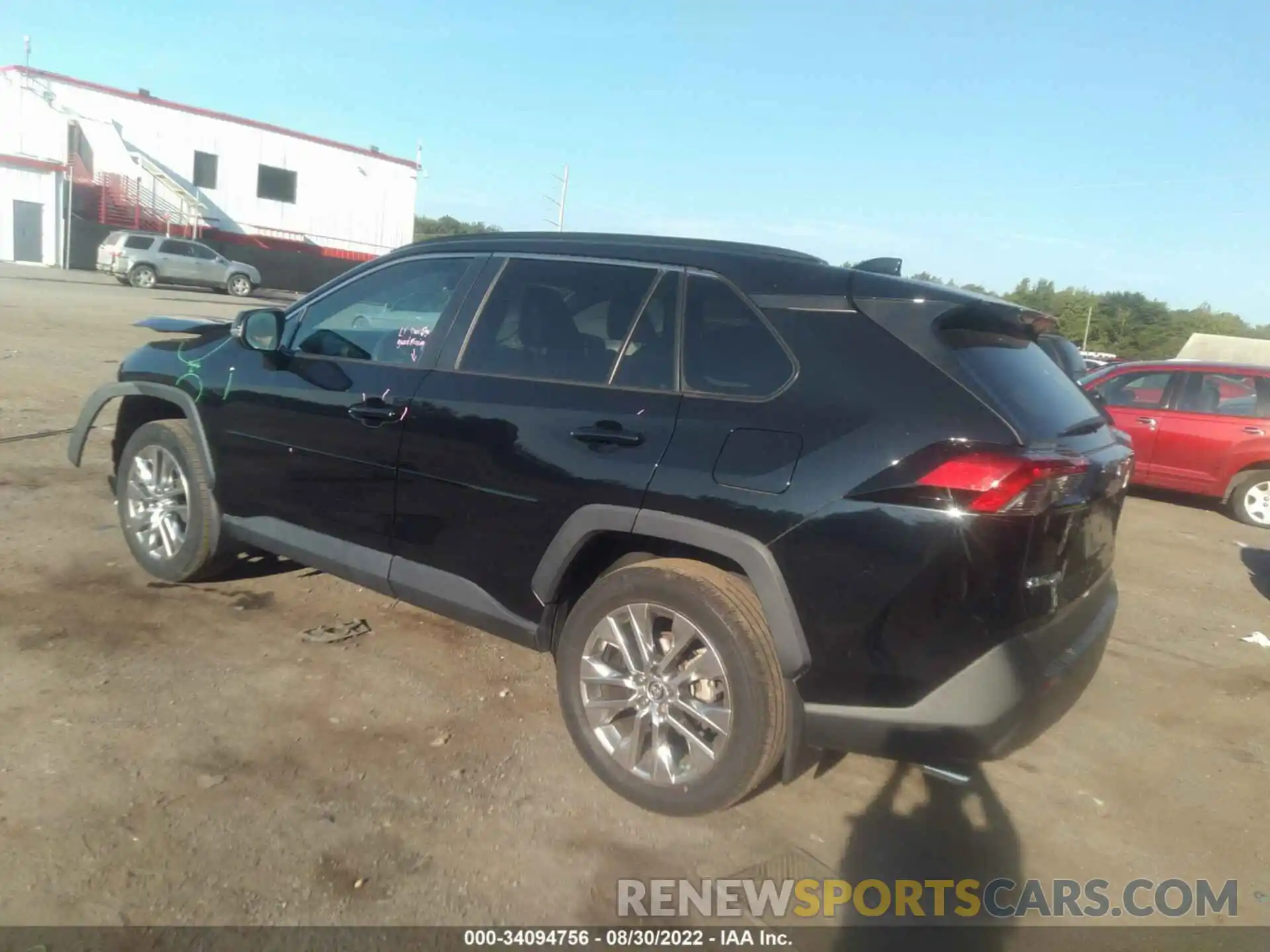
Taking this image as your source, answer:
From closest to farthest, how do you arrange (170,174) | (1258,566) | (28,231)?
(1258,566) < (28,231) < (170,174)

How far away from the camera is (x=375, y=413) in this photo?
3.81 m

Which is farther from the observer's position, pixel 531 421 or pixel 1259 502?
pixel 1259 502

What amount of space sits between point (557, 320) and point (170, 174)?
125ft

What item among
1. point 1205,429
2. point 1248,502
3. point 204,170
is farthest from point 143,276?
point 1248,502

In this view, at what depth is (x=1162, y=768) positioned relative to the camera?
3891mm

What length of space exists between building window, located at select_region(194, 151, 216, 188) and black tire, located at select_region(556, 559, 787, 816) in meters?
39.3

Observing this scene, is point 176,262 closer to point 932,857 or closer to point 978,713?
point 932,857

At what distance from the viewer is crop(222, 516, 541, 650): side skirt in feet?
11.7

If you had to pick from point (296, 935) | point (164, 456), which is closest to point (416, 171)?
point (164, 456)

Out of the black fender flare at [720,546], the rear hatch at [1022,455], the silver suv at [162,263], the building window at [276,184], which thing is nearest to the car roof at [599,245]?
the rear hatch at [1022,455]

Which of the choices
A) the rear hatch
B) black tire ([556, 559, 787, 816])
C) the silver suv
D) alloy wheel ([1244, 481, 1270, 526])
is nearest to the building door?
the silver suv

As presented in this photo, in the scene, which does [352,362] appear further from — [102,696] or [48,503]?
[48,503]

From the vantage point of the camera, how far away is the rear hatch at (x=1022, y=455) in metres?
2.65

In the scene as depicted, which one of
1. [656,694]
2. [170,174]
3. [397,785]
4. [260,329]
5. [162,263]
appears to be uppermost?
[170,174]
